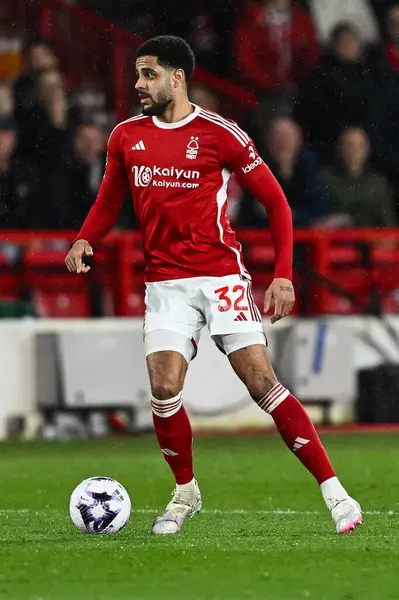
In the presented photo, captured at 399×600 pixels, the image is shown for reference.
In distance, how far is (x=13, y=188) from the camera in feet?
46.9

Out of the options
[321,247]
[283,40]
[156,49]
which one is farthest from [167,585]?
[283,40]

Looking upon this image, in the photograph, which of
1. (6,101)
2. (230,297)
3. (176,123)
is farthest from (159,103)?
(6,101)

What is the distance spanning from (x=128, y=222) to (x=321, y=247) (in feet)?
5.81

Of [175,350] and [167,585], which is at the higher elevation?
[175,350]

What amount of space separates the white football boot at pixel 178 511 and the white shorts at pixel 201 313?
66cm

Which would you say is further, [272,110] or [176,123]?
[272,110]

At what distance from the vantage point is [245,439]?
43.8 feet

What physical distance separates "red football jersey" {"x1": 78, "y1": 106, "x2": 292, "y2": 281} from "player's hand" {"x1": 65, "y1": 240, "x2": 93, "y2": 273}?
28 cm

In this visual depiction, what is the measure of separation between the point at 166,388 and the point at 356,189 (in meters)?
7.86

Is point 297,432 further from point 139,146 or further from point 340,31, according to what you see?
point 340,31

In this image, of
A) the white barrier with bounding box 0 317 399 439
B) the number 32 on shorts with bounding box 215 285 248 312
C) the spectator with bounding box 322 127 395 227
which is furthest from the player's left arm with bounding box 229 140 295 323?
the spectator with bounding box 322 127 395 227

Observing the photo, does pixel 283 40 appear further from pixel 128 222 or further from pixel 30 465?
pixel 30 465

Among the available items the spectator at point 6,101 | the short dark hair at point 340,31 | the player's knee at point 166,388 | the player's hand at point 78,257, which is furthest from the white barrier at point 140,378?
the player's knee at point 166,388

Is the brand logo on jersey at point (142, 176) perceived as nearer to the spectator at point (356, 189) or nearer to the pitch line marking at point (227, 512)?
the pitch line marking at point (227, 512)
